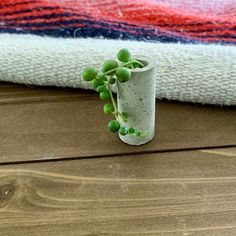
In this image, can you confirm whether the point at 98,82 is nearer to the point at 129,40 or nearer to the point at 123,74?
the point at 123,74

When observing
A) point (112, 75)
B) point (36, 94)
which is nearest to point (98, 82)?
point (112, 75)

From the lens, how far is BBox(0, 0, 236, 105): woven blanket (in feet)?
1.69

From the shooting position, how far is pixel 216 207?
0.39 meters

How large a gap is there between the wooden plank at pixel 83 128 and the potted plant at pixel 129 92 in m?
0.02

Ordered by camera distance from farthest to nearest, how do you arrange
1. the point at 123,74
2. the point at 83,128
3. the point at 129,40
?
the point at 129,40 → the point at 83,128 → the point at 123,74

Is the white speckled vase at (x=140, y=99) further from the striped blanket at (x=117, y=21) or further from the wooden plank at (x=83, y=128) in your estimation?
the striped blanket at (x=117, y=21)

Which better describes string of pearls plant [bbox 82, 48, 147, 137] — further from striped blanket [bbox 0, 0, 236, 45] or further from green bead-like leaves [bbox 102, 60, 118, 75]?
striped blanket [bbox 0, 0, 236, 45]

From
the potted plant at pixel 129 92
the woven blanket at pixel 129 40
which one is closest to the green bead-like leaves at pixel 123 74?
the potted plant at pixel 129 92

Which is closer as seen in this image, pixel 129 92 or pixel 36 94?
pixel 129 92

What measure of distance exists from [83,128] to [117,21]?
8.3 inches

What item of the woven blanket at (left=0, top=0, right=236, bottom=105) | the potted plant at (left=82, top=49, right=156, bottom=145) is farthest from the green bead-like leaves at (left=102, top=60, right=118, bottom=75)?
the woven blanket at (left=0, top=0, right=236, bottom=105)

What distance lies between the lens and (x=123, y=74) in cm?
39

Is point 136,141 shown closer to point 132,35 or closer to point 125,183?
point 125,183

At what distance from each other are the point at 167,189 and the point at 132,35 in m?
0.28
